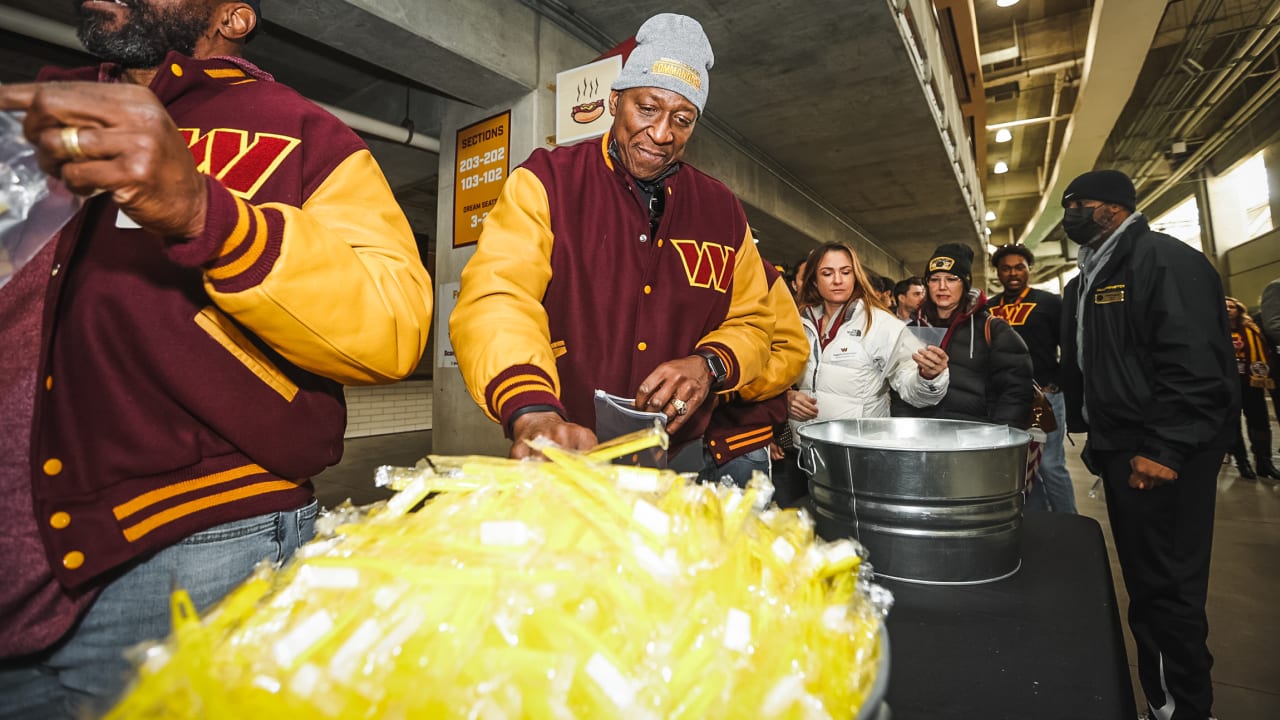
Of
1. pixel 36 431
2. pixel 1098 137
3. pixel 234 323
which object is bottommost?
pixel 36 431

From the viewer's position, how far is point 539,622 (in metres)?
0.40

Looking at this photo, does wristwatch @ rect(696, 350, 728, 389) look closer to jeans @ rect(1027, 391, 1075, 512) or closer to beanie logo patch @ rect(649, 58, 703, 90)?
beanie logo patch @ rect(649, 58, 703, 90)

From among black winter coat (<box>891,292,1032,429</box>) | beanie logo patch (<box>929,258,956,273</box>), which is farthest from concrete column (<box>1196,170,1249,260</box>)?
black winter coat (<box>891,292,1032,429</box>)

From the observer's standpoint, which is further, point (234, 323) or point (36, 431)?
point (234, 323)

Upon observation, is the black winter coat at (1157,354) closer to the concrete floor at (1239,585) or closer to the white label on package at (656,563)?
the concrete floor at (1239,585)

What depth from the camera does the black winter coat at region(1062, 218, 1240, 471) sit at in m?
1.97

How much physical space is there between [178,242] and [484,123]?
370 centimetres

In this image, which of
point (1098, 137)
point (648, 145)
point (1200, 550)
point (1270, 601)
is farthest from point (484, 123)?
point (1098, 137)

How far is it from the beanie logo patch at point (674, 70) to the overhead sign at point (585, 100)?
178 centimetres

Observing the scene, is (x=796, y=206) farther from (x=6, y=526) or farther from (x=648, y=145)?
(x=6, y=526)

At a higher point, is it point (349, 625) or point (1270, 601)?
point (349, 625)

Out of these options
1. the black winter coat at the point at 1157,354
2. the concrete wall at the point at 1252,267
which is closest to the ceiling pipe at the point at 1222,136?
the concrete wall at the point at 1252,267

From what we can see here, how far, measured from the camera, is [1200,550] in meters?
1.96

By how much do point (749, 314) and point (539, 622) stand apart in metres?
1.35
